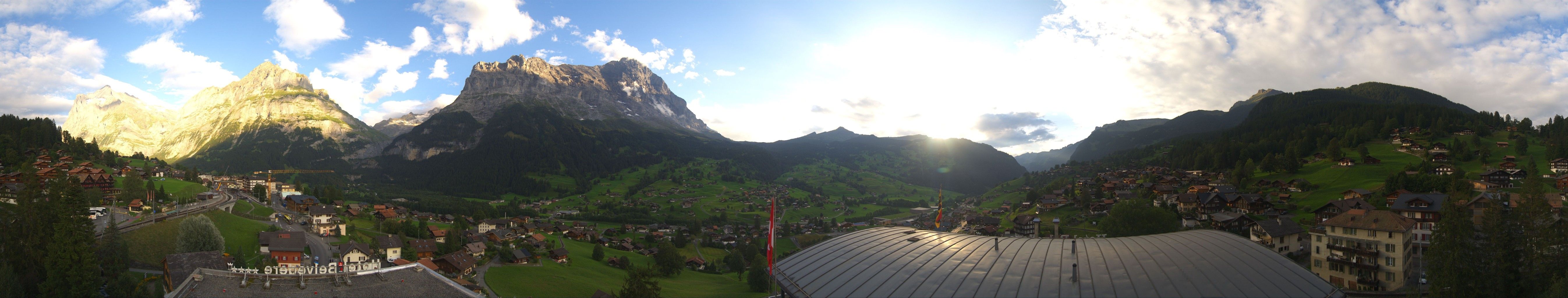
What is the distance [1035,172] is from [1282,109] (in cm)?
6616

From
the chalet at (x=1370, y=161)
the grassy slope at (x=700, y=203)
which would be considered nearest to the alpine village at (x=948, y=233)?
the chalet at (x=1370, y=161)

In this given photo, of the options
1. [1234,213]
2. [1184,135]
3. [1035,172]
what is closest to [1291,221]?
[1234,213]

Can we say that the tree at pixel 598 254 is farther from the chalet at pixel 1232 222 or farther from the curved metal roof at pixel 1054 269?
the chalet at pixel 1232 222

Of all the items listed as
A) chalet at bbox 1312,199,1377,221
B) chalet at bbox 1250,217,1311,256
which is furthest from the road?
chalet at bbox 1312,199,1377,221

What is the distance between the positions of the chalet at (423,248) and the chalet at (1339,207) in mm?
91492

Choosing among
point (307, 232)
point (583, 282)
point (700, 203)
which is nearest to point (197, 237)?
point (307, 232)

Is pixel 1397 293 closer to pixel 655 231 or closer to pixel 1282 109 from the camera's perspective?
pixel 655 231

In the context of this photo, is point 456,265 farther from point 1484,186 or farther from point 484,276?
point 1484,186

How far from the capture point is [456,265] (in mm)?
55281

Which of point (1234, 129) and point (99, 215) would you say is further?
point (1234, 129)

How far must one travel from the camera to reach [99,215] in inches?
2256

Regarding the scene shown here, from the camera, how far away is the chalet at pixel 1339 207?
5453cm

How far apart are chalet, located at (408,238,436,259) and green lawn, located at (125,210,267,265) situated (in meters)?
12.9

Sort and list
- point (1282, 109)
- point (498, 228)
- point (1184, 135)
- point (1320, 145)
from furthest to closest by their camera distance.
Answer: point (1184, 135), point (1282, 109), point (1320, 145), point (498, 228)
